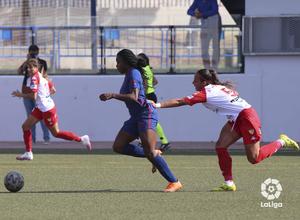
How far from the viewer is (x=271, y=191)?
13.2 m

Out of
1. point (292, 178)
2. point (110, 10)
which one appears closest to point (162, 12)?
point (110, 10)

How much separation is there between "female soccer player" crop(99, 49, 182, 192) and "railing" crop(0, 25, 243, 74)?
933 centimetres

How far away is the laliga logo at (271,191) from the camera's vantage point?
11.8 meters

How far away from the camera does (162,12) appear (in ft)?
82.0

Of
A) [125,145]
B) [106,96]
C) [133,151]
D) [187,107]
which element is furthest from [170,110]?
[106,96]

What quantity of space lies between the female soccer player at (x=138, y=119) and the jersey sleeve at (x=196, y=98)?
0.76m

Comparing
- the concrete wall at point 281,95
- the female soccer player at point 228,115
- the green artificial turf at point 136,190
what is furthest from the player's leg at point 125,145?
the concrete wall at point 281,95

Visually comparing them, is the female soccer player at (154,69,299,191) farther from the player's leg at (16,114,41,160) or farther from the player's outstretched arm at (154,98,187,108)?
the player's leg at (16,114,41,160)

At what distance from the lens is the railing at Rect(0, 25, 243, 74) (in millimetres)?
22734

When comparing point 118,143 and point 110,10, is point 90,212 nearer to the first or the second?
point 118,143

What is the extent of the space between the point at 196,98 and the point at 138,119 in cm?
98

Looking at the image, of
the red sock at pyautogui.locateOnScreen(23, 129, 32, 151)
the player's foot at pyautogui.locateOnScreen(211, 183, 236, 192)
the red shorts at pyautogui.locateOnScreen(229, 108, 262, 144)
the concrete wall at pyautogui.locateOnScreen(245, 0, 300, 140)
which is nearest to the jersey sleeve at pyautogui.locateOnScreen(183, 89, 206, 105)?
the red shorts at pyautogui.locateOnScreen(229, 108, 262, 144)

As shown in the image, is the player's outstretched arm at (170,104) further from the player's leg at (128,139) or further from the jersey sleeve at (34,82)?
the jersey sleeve at (34,82)

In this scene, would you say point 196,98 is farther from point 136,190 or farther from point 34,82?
point 34,82
